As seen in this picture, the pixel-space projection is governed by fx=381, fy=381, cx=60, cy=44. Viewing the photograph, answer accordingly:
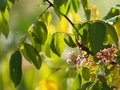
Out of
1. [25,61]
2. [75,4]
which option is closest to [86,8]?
[75,4]

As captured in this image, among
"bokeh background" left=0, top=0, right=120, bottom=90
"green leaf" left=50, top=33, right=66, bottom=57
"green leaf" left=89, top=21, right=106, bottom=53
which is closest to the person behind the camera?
"green leaf" left=89, top=21, right=106, bottom=53

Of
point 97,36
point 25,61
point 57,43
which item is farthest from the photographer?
A: point 25,61

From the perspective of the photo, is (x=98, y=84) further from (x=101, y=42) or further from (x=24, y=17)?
(x=24, y=17)

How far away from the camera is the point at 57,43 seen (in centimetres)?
85

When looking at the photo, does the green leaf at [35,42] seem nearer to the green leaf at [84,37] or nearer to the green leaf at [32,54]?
the green leaf at [32,54]

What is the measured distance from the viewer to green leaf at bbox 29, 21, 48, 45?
859mm

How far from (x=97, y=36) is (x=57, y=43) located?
0.42 ft

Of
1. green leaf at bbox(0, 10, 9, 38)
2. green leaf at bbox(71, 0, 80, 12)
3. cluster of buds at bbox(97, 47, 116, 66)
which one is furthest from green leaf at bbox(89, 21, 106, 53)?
green leaf at bbox(0, 10, 9, 38)

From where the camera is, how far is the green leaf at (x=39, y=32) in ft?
2.82

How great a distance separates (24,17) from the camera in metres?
2.38

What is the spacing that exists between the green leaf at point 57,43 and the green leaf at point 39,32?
0.03 m

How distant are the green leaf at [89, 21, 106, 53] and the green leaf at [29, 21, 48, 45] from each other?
0.46 feet

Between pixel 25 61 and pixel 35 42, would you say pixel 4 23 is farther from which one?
pixel 25 61

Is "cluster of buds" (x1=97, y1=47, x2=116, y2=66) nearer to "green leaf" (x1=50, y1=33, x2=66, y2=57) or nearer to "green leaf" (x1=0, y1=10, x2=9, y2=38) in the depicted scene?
"green leaf" (x1=50, y1=33, x2=66, y2=57)
